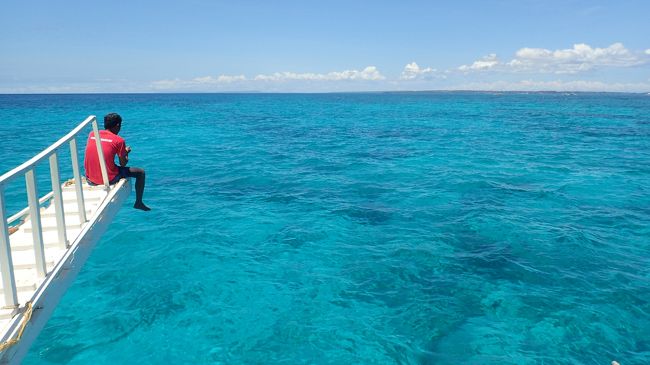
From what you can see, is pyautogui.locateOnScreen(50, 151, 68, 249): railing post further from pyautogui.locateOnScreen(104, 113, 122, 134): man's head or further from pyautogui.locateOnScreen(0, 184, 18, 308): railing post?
pyautogui.locateOnScreen(104, 113, 122, 134): man's head

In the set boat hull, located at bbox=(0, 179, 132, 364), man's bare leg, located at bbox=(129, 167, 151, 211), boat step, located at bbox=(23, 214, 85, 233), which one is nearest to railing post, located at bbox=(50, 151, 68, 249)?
boat hull, located at bbox=(0, 179, 132, 364)

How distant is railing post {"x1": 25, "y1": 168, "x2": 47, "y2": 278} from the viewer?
5.02m

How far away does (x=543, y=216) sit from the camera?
1491 cm

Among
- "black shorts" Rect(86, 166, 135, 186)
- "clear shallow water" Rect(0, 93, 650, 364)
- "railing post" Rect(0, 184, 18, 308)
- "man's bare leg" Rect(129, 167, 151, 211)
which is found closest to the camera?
"railing post" Rect(0, 184, 18, 308)

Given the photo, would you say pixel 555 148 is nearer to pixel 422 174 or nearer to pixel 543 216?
pixel 422 174

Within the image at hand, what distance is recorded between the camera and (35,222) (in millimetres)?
5016

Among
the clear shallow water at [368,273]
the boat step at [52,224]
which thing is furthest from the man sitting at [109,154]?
the clear shallow water at [368,273]

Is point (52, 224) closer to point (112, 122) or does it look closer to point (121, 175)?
point (121, 175)

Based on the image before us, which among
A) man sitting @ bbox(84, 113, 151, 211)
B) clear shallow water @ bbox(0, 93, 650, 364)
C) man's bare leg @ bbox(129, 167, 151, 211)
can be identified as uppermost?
man sitting @ bbox(84, 113, 151, 211)

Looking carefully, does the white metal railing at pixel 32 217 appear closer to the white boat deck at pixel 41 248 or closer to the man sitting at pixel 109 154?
the white boat deck at pixel 41 248

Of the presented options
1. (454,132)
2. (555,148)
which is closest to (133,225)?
(555,148)

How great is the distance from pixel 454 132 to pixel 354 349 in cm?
4058

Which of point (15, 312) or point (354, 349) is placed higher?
point (15, 312)

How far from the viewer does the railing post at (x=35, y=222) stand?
5023 mm
